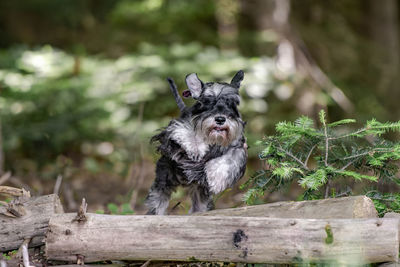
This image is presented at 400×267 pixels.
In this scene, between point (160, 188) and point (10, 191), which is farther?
point (160, 188)

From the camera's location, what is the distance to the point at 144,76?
31.0ft

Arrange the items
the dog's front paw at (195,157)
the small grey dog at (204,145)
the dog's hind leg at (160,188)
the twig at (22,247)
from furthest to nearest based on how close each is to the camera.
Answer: the dog's hind leg at (160,188)
the dog's front paw at (195,157)
the small grey dog at (204,145)
the twig at (22,247)

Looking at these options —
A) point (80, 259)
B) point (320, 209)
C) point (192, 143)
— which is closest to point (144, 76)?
point (192, 143)

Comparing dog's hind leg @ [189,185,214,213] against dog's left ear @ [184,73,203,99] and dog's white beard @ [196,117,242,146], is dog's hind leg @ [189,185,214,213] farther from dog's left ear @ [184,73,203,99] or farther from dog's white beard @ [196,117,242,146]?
dog's left ear @ [184,73,203,99]

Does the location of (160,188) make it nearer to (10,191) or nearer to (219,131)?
(219,131)

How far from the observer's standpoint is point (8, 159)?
32.8ft

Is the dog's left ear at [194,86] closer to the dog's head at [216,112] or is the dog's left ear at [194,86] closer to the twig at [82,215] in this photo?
the dog's head at [216,112]

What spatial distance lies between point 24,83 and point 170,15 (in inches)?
166

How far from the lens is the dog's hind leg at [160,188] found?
5.14 meters

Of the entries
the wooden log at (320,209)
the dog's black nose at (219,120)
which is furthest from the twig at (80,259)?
the dog's black nose at (219,120)

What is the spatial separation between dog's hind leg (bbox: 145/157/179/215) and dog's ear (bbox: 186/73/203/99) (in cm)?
74

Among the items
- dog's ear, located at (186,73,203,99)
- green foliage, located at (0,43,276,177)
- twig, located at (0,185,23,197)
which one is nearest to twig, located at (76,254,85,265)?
twig, located at (0,185,23,197)

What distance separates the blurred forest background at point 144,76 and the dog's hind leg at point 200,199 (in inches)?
22.1

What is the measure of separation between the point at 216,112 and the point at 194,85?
455 millimetres
